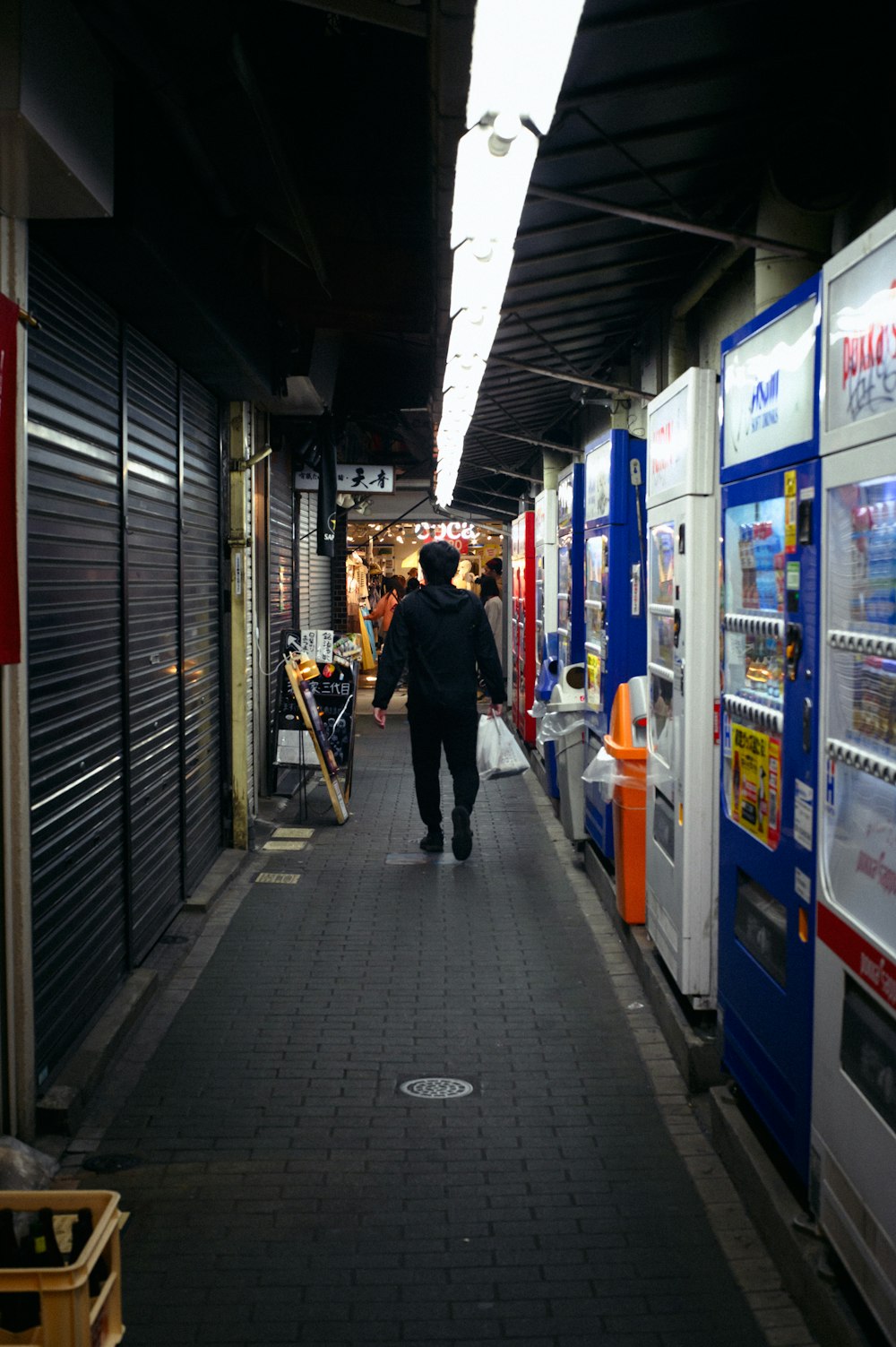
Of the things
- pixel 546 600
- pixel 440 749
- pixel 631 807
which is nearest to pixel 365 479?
pixel 546 600

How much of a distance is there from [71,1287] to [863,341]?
9.71 ft

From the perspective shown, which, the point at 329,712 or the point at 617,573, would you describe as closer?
the point at 617,573

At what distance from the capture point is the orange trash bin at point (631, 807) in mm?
6871

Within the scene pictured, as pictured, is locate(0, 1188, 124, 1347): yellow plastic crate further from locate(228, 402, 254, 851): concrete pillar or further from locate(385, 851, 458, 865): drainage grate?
locate(228, 402, 254, 851): concrete pillar

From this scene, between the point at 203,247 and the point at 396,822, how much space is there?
19.5 ft

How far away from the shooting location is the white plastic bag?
31.0 feet

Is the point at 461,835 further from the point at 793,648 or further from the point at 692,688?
the point at 793,648

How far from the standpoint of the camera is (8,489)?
13.2 feet

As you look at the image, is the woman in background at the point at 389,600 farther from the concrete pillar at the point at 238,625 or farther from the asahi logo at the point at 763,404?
the asahi logo at the point at 763,404

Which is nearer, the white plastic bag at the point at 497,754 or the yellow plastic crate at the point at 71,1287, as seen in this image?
the yellow plastic crate at the point at 71,1287

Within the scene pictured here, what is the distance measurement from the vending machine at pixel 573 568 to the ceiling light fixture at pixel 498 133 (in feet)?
9.75

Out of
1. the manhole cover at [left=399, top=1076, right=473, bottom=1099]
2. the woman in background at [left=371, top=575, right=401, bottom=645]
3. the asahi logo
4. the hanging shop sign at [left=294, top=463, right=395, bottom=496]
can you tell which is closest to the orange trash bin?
the manhole cover at [left=399, top=1076, right=473, bottom=1099]

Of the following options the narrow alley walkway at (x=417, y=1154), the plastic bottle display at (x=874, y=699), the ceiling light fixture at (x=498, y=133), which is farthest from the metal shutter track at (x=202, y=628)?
the plastic bottle display at (x=874, y=699)

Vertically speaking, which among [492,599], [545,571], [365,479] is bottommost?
[492,599]
